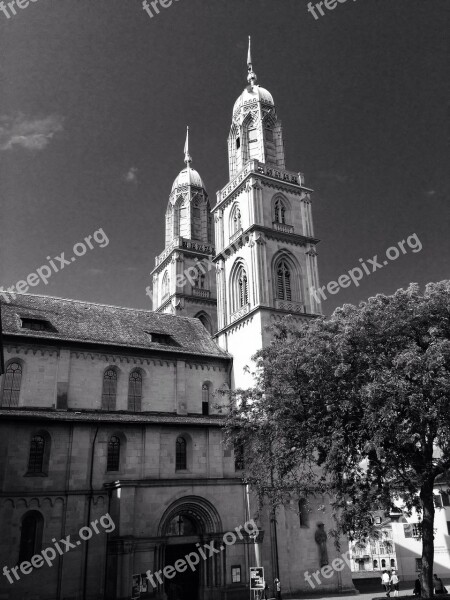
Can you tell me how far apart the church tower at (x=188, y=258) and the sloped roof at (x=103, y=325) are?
44.2ft

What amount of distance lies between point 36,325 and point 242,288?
56.6ft

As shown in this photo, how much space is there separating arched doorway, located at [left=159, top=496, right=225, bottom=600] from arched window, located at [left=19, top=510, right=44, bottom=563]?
685 centimetres

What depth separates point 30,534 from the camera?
Answer: 99.6 ft

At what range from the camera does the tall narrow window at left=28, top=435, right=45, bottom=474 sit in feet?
104

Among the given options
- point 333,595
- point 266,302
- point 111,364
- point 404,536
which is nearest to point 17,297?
point 111,364

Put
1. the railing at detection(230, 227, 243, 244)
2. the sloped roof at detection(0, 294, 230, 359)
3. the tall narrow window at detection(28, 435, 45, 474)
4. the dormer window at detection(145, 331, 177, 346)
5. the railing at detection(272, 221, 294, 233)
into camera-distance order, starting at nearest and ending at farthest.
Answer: the tall narrow window at detection(28, 435, 45, 474)
the sloped roof at detection(0, 294, 230, 359)
the dormer window at detection(145, 331, 177, 346)
the railing at detection(272, 221, 294, 233)
the railing at detection(230, 227, 243, 244)

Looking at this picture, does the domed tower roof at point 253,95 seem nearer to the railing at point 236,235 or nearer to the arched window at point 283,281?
the railing at point 236,235

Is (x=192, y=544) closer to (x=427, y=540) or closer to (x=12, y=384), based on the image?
(x=12, y=384)

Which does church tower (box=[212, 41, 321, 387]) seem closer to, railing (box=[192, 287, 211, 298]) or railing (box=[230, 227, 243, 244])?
railing (box=[230, 227, 243, 244])

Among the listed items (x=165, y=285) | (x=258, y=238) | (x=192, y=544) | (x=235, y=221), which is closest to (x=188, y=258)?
(x=165, y=285)

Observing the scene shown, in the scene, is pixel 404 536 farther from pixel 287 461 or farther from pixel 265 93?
pixel 265 93

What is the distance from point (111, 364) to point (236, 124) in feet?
87.7

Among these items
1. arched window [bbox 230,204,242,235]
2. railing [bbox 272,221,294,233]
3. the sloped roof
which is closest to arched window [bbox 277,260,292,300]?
railing [bbox 272,221,294,233]

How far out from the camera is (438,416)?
20984 millimetres
